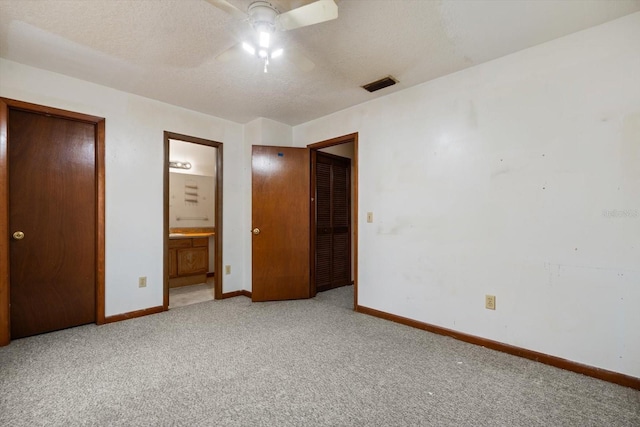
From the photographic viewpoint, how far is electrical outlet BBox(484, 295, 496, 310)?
7.68 ft

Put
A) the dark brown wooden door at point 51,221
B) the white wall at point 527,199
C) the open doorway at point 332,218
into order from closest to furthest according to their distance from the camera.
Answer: the white wall at point 527,199, the dark brown wooden door at point 51,221, the open doorway at point 332,218

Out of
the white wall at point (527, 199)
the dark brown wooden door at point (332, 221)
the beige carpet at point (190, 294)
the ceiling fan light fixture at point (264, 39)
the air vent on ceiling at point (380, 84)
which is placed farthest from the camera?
the dark brown wooden door at point (332, 221)

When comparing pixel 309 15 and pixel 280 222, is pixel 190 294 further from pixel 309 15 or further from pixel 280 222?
pixel 309 15

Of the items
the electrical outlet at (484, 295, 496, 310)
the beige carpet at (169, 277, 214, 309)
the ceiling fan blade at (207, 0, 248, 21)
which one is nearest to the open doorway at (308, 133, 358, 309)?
the beige carpet at (169, 277, 214, 309)

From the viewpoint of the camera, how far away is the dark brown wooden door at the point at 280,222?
3678 millimetres

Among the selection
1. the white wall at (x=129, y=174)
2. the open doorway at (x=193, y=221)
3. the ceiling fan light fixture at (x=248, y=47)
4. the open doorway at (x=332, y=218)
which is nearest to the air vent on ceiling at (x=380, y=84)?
the open doorway at (x=332, y=218)

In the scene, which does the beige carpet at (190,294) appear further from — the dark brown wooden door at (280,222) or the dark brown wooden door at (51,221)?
the dark brown wooden door at (51,221)

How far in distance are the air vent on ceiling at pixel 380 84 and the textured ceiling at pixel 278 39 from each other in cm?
7

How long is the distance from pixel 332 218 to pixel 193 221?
255cm

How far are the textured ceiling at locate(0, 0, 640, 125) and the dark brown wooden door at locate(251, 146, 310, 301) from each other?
100 cm

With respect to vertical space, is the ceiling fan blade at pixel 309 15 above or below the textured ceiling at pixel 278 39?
below

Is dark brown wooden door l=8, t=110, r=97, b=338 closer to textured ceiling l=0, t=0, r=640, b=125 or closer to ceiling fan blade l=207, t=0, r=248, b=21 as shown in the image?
textured ceiling l=0, t=0, r=640, b=125

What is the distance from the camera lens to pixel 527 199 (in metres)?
2.19

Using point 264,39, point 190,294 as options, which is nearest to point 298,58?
point 264,39
